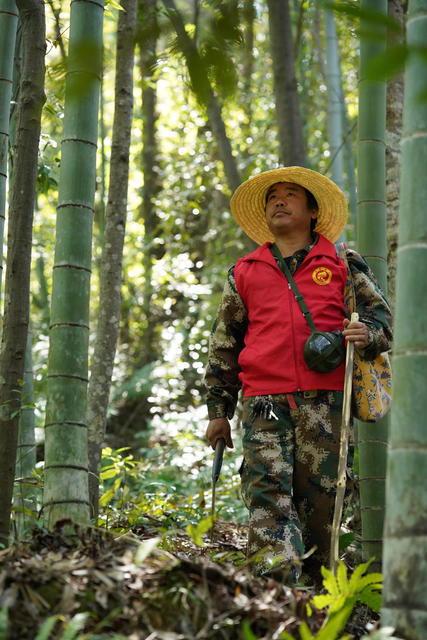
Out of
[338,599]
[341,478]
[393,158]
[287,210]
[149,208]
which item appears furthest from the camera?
[149,208]

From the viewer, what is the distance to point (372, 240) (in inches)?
139

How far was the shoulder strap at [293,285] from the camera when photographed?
Result: 3146 mm

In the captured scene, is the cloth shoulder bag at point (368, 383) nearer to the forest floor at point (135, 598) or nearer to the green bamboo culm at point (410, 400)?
the forest floor at point (135, 598)

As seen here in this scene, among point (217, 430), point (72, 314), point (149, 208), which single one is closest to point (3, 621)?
point (72, 314)

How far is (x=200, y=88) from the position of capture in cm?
121

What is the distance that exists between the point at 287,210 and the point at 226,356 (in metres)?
0.70

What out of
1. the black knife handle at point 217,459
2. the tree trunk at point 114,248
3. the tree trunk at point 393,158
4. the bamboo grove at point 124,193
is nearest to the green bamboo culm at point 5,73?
the bamboo grove at point 124,193

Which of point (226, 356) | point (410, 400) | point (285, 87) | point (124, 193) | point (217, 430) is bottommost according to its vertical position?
Result: point (217, 430)

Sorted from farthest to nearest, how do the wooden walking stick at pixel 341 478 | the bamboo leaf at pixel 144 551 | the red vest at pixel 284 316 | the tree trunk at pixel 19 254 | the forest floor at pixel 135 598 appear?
the red vest at pixel 284 316
the tree trunk at pixel 19 254
the wooden walking stick at pixel 341 478
the bamboo leaf at pixel 144 551
the forest floor at pixel 135 598

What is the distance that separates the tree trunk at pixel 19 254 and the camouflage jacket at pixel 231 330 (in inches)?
37.4

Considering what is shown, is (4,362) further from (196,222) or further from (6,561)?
(196,222)

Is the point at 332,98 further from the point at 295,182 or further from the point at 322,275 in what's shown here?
the point at 322,275

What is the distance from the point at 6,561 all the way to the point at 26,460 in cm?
241

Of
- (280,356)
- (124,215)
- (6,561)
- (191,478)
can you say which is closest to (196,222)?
(191,478)
